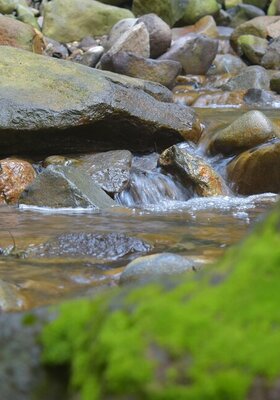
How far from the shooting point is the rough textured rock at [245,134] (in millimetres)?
8914

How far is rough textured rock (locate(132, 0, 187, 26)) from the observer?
2028 cm

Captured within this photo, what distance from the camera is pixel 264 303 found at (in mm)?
1796

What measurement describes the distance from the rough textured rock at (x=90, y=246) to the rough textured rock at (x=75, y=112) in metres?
3.18

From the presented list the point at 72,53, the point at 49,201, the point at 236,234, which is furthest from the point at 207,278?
the point at 72,53

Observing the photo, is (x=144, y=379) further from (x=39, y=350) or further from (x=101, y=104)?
(x=101, y=104)

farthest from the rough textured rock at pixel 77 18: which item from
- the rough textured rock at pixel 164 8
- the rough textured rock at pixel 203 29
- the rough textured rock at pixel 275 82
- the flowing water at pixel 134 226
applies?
the flowing water at pixel 134 226

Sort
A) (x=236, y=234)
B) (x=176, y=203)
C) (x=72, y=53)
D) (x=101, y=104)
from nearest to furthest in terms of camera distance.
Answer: (x=236, y=234) → (x=176, y=203) → (x=101, y=104) → (x=72, y=53)

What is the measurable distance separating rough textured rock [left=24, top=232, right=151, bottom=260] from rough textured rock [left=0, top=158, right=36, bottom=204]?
2399 millimetres

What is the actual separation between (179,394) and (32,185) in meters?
5.84

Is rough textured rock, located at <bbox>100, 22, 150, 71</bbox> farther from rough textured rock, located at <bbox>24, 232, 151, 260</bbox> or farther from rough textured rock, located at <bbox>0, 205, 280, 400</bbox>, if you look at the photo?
rough textured rock, located at <bbox>0, 205, 280, 400</bbox>

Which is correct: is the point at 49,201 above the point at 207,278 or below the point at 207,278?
below

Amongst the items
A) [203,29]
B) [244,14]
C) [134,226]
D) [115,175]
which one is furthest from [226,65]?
[134,226]

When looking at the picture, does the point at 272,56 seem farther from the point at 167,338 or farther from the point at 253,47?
the point at 167,338

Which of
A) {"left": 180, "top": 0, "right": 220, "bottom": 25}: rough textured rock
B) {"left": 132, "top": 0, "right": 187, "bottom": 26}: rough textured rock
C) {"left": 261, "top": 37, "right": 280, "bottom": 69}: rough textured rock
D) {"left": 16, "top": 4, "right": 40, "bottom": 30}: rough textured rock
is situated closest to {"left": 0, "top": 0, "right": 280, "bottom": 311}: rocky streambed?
{"left": 261, "top": 37, "right": 280, "bottom": 69}: rough textured rock
